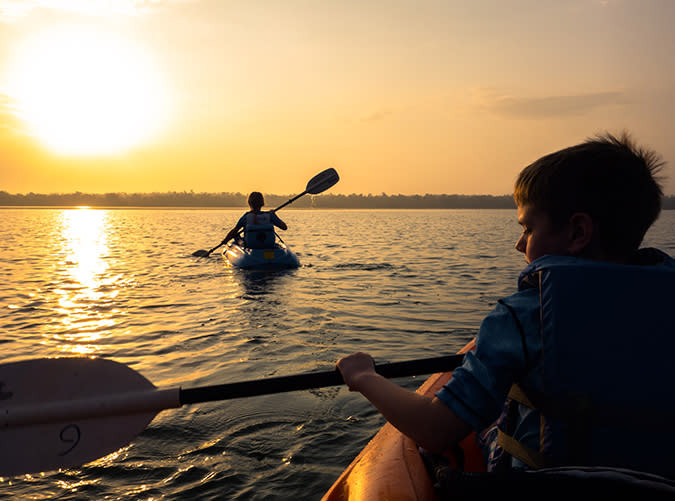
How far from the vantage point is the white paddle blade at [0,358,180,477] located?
2.35 meters

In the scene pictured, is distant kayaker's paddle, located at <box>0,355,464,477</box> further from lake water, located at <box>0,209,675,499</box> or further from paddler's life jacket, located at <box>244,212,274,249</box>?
paddler's life jacket, located at <box>244,212,274,249</box>

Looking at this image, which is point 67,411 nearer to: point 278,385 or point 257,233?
point 278,385

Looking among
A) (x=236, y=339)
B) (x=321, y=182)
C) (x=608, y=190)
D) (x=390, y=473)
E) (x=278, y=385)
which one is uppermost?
(x=321, y=182)

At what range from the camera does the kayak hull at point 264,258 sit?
38.9 feet

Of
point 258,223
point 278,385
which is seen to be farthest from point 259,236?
point 278,385

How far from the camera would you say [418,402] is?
1.39 meters

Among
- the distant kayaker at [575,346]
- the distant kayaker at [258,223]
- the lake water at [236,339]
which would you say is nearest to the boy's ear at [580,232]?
the distant kayaker at [575,346]

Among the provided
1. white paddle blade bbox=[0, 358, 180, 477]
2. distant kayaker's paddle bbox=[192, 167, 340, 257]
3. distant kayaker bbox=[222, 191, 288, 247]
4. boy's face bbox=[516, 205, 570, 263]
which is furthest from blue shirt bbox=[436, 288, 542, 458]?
distant kayaker's paddle bbox=[192, 167, 340, 257]

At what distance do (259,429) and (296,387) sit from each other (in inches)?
84.6

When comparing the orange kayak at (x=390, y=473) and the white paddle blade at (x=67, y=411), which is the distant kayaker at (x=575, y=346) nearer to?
the orange kayak at (x=390, y=473)

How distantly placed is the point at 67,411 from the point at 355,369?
1.54 m

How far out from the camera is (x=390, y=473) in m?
2.11

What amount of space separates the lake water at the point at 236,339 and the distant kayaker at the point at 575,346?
222cm

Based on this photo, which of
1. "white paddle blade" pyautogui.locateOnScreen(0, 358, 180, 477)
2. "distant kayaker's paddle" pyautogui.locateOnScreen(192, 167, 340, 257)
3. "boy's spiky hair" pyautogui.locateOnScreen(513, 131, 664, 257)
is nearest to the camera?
"boy's spiky hair" pyautogui.locateOnScreen(513, 131, 664, 257)
